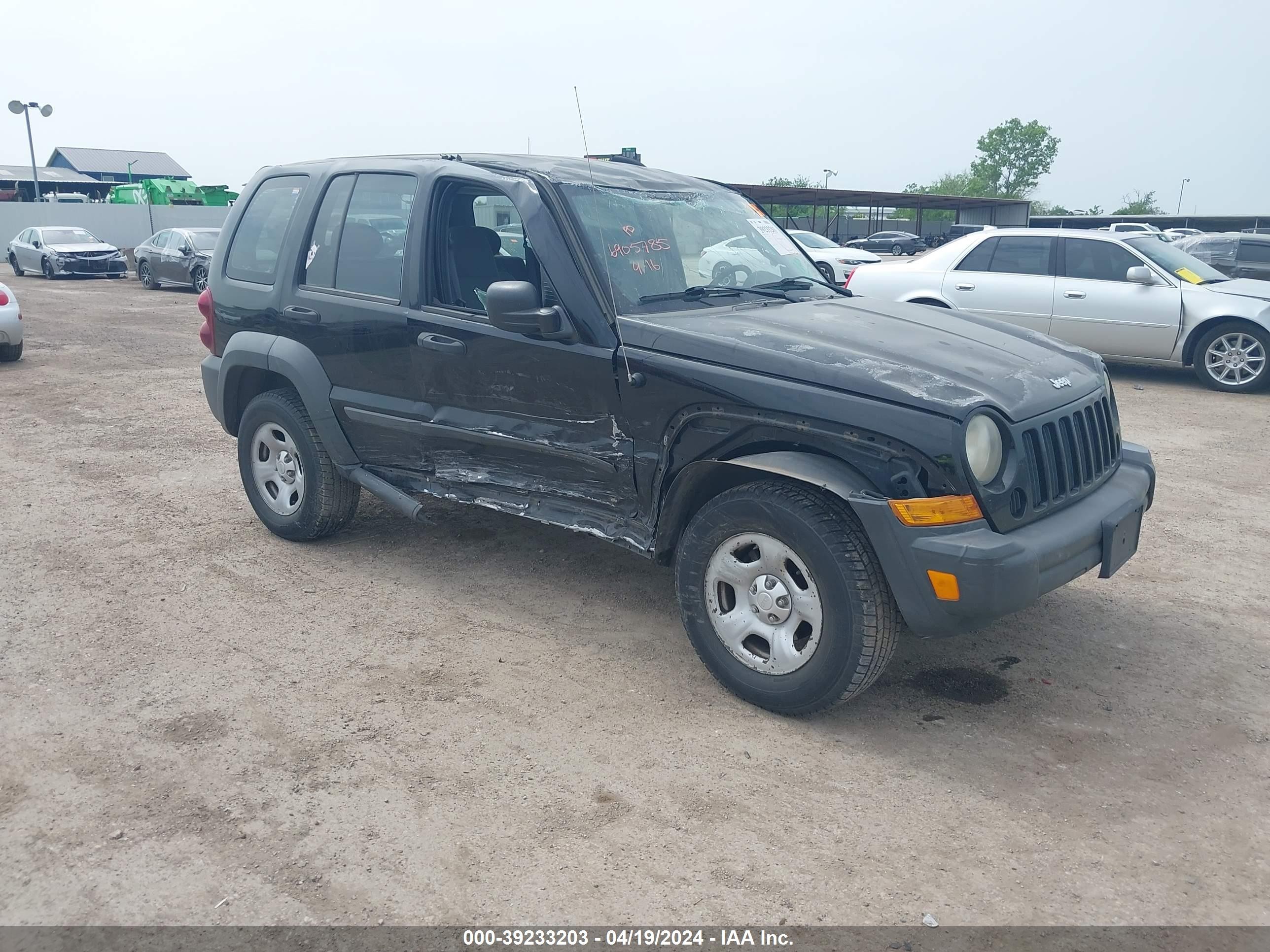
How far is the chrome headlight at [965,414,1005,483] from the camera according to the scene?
3.40 m

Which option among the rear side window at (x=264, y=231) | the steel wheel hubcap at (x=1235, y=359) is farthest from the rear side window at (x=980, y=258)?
the rear side window at (x=264, y=231)

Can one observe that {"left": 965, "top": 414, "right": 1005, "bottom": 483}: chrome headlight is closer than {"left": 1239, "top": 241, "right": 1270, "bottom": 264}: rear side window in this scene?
Yes

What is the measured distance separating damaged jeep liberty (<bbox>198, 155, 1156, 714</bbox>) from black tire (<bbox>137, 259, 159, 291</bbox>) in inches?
805

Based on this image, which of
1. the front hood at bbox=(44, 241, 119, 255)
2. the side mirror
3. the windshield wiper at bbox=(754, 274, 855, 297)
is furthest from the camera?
the front hood at bbox=(44, 241, 119, 255)

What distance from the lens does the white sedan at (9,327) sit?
39.7ft

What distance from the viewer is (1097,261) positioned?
10.8m

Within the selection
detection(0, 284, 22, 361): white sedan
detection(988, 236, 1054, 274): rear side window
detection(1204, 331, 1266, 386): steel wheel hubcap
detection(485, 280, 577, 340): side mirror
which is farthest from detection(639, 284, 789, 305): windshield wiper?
detection(0, 284, 22, 361): white sedan

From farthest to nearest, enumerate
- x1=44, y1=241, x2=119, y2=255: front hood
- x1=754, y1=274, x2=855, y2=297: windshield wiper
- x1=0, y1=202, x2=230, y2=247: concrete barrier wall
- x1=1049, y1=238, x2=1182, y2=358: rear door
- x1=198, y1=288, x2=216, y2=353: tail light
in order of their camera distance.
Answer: x1=0, y1=202, x2=230, y2=247: concrete barrier wall, x1=44, y1=241, x2=119, y2=255: front hood, x1=1049, y1=238, x2=1182, y2=358: rear door, x1=198, y1=288, x2=216, y2=353: tail light, x1=754, y1=274, x2=855, y2=297: windshield wiper

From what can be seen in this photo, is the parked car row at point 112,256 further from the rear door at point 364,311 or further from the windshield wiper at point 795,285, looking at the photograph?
the windshield wiper at point 795,285

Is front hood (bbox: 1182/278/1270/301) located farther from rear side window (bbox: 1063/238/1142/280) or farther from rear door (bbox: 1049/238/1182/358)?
rear side window (bbox: 1063/238/1142/280)

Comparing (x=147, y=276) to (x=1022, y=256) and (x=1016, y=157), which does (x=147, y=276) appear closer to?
(x=1022, y=256)

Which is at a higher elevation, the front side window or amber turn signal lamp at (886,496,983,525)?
the front side window

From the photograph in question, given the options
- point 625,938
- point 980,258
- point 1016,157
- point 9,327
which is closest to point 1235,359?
point 980,258

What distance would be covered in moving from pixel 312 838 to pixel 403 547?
270cm
